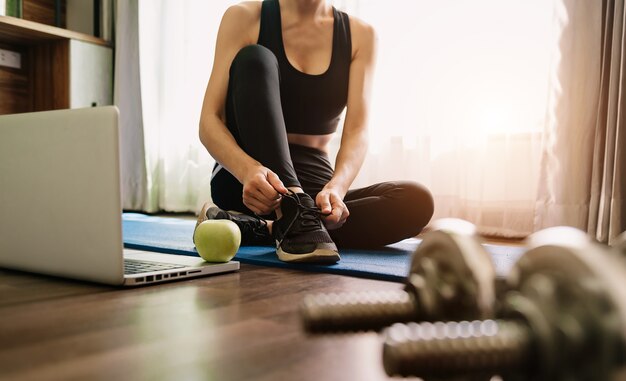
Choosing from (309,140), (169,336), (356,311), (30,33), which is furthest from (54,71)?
(356,311)

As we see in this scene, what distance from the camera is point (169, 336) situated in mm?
674

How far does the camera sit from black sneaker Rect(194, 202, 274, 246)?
1.58 metres

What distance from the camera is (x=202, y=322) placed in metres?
0.74

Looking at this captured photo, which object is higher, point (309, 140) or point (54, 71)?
point (54, 71)

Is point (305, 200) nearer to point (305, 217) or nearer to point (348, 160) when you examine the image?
point (305, 217)

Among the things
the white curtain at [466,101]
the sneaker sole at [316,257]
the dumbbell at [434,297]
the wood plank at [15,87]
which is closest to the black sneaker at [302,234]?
the sneaker sole at [316,257]

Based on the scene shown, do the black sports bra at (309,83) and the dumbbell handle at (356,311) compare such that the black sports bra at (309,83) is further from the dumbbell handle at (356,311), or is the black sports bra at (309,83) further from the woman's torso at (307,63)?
the dumbbell handle at (356,311)

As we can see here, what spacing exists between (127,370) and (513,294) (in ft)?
1.16

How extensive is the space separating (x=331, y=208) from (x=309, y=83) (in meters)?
0.46

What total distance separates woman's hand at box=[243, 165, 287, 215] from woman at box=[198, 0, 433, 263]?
0.10 metres

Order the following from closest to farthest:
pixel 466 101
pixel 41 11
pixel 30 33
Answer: pixel 466 101 → pixel 30 33 → pixel 41 11

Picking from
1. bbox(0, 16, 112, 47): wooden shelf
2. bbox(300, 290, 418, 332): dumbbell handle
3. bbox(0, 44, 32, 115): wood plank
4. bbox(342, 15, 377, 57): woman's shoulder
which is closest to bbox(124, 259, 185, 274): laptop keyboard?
bbox(300, 290, 418, 332): dumbbell handle

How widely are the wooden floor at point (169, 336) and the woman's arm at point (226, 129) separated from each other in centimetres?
29

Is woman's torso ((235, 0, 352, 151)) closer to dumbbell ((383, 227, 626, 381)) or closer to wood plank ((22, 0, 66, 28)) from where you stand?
dumbbell ((383, 227, 626, 381))
